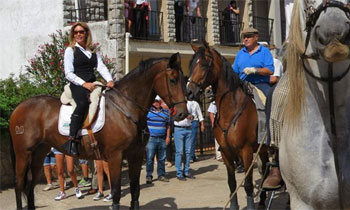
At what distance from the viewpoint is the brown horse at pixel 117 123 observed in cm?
852

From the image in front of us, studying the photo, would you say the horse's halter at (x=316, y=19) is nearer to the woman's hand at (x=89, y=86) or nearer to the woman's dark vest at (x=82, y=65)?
the woman's hand at (x=89, y=86)

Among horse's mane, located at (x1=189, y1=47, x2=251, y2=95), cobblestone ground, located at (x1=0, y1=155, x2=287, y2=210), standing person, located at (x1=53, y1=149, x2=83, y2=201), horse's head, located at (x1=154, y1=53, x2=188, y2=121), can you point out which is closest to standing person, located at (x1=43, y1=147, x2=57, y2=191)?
cobblestone ground, located at (x1=0, y1=155, x2=287, y2=210)

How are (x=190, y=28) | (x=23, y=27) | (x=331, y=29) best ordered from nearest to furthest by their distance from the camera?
(x=331, y=29) < (x=23, y=27) < (x=190, y=28)

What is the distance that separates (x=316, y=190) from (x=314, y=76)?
2.81ft

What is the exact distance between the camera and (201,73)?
863 cm

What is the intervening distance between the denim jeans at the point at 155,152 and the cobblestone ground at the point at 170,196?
0.34 metres

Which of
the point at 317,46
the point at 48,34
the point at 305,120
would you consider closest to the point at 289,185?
the point at 305,120

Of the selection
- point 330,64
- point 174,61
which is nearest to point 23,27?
point 174,61

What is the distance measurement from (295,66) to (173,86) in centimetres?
483

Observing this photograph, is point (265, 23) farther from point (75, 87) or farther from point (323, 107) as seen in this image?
point (323, 107)

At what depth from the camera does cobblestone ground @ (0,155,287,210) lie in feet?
34.0

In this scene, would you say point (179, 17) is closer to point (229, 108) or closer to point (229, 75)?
point (229, 75)

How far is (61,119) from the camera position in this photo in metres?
8.88

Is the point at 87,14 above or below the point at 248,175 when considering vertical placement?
above
